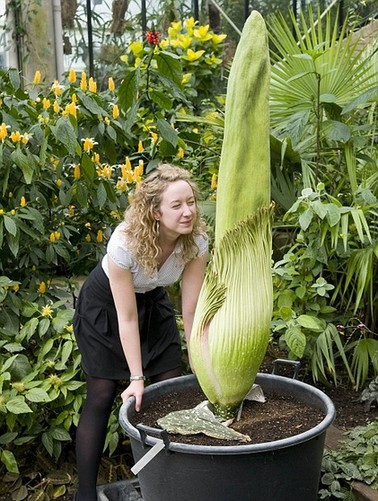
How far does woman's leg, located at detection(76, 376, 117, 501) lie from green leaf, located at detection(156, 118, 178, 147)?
103 centimetres

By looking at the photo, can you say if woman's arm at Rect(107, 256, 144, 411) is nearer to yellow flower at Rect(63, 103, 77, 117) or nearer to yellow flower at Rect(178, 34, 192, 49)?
yellow flower at Rect(63, 103, 77, 117)

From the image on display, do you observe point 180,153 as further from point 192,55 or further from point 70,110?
point 192,55

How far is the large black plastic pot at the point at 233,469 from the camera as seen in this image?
7.25 ft

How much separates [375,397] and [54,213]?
1.57 m

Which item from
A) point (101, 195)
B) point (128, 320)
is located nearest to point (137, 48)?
point (101, 195)

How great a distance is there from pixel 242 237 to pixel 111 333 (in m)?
0.72

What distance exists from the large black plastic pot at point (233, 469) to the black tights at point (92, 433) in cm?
46

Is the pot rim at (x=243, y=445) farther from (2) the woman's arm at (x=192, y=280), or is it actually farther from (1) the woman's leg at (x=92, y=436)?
(2) the woman's arm at (x=192, y=280)

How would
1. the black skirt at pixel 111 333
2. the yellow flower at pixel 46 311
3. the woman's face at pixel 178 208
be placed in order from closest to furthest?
the woman's face at pixel 178 208, the black skirt at pixel 111 333, the yellow flower at pixel 46 311

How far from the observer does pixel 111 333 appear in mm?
2891

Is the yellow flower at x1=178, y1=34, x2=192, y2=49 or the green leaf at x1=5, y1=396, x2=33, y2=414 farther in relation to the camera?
the yellow flower at x1=178, y1=34, x2=192, y2=49

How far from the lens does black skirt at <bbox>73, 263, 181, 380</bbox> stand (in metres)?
2.87

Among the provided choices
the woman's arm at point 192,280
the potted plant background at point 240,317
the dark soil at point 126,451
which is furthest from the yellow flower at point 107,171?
the dark soil at point 126,451

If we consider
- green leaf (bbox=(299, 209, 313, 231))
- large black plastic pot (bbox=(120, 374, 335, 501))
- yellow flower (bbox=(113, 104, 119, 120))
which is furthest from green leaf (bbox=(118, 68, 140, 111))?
large black plastic pot (bbox=(120, 374, 335, 501))
